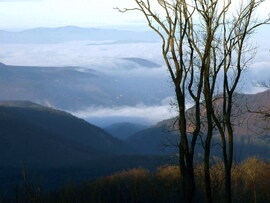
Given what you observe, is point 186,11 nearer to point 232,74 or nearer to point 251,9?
point 251,9

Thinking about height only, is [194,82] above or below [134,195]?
above

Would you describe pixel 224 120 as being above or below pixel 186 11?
below

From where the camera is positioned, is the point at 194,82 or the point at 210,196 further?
the point at 194,82

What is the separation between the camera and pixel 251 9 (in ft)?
83.6

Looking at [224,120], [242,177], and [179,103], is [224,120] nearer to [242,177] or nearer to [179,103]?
[179,103]

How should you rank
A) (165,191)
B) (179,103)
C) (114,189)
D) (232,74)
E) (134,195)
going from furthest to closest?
1. (114,189)
2. (134,195)
3. (165,191)
4. (232,74)
5. (179,103)

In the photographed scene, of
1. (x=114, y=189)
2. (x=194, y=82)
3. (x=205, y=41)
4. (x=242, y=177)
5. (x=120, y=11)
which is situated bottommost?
(x=114, y=189)

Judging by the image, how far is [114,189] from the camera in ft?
427

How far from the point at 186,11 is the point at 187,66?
2.56 metres

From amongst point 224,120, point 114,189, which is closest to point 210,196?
point 224,120

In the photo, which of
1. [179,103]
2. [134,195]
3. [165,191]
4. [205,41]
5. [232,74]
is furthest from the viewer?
[134,195]

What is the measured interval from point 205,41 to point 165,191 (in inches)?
3128

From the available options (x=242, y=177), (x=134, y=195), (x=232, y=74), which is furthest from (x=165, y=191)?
(x=232, y=74)

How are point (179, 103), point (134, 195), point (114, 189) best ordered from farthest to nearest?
1. point (114, 189)
2. point (134, 195)
3. point (179, 103)
